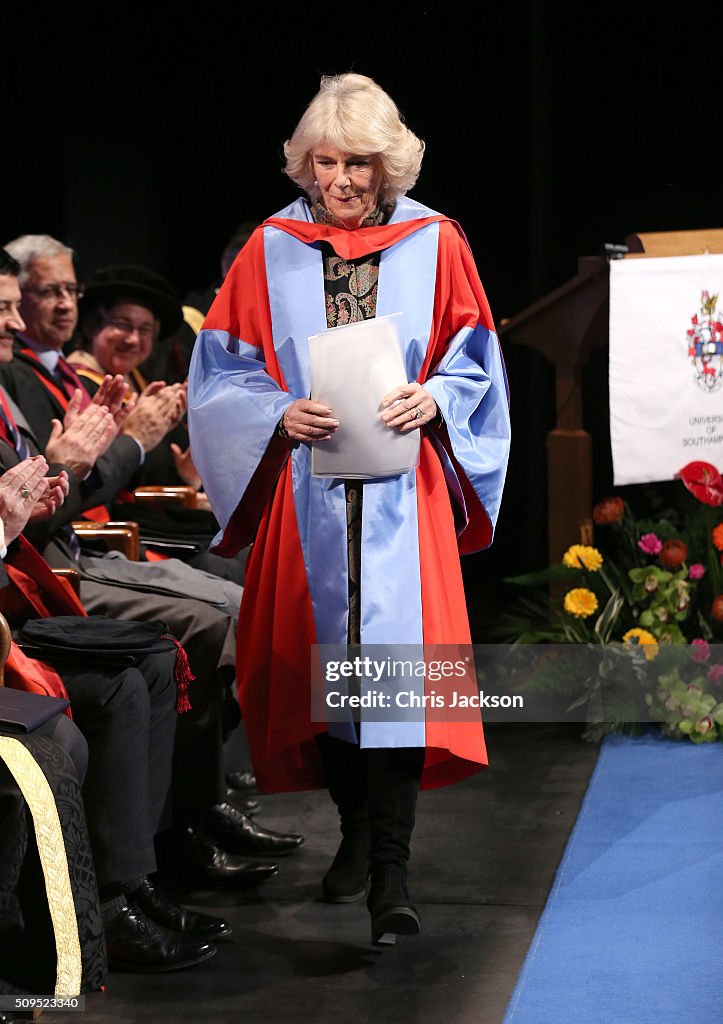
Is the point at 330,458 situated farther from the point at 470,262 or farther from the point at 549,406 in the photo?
the point at 549,406

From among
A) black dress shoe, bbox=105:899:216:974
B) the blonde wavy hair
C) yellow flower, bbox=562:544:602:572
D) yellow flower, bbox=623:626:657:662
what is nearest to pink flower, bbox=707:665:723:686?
yellow flower, bbox=623:626:657:662

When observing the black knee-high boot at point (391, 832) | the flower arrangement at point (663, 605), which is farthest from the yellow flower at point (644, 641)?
the black knee-high boot at point (391, 832)

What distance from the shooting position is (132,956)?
2.80 meters

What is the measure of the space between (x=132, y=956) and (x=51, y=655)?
1.89 feet

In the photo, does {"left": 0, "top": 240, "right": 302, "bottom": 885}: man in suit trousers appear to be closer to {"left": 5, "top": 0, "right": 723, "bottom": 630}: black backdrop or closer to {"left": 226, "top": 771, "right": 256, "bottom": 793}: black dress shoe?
{"left": 226, "top": 771, "right": 256, "bottom": 793}: black dress shoe

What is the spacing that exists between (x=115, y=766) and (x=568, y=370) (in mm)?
2411

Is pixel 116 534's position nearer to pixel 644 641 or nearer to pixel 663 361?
pixel 644 641

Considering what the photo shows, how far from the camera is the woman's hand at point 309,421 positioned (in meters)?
2.91

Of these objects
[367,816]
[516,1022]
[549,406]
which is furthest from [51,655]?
[549,406]

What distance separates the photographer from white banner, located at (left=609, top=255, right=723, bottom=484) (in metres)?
4.39

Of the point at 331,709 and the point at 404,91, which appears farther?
the point at 404,91

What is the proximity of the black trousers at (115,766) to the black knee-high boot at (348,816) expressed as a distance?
16.5 inches

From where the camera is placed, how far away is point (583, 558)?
4531 mm

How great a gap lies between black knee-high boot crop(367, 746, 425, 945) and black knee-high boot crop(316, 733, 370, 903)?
165 mm
